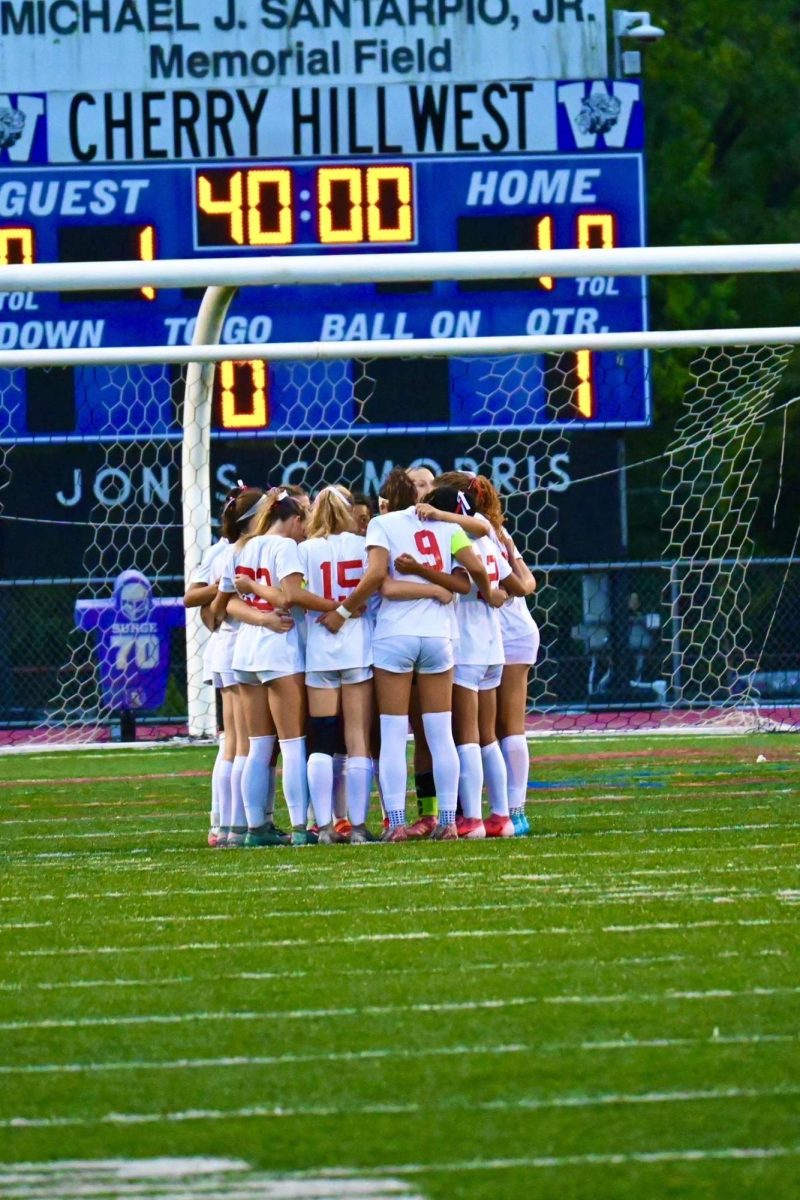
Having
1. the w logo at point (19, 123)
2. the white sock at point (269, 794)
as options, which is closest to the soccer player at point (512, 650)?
the white sock at point (269, 794)

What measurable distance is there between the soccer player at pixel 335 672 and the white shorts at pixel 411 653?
0.12 meters

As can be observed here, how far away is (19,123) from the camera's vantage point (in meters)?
16.5

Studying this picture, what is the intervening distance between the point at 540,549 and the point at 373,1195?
14627 mm

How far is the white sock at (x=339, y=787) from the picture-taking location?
31.1 feet

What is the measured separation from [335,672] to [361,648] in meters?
0.16

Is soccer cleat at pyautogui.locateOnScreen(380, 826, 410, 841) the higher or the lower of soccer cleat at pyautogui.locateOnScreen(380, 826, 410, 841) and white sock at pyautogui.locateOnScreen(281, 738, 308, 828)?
the lower

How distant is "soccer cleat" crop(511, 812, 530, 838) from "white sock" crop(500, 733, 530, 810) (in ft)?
0.13

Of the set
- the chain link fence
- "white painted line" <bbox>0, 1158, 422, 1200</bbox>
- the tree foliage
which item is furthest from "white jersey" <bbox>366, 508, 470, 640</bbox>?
the tree foliage

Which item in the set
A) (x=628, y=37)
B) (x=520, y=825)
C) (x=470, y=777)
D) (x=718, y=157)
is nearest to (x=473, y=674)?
(x=470, y=777)

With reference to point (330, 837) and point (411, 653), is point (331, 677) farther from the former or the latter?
point (330, 837)

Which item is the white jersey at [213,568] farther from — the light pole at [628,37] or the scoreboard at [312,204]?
the light pole at [628,37]

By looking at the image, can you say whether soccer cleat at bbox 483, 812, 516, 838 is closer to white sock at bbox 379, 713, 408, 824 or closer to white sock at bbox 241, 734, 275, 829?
white sock at bbox 379, 713, 408, 824

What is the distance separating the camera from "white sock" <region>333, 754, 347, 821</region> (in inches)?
373

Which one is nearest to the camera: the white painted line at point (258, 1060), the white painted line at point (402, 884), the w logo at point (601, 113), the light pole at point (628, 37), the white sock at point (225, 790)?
the white painted line at point (258, 1060)
